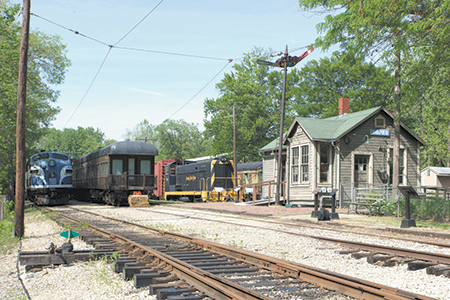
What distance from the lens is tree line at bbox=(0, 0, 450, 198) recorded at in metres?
13.1

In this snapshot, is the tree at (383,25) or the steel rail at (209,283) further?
the tree at (383,25)

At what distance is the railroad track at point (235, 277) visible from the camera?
16.7ft

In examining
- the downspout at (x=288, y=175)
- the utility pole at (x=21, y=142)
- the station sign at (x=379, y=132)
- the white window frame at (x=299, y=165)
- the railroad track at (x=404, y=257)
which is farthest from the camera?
the downspout at (x=288, y=175)

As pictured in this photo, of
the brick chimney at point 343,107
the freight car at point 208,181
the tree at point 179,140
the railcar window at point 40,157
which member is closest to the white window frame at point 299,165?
the brick chimney at point 343,107

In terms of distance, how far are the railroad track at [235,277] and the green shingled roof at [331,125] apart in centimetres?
1476

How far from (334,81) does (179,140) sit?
55.6 m

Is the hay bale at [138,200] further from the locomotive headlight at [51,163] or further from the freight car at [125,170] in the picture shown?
the locomotive headlight at [51,163]

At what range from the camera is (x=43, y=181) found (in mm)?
27188

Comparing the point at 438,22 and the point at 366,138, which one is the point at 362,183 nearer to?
the point at 366,138

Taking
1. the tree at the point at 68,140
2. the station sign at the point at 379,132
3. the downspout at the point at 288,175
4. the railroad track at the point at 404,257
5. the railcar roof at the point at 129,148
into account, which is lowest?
the railroad track at the point at 404,257

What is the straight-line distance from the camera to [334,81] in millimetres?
48281

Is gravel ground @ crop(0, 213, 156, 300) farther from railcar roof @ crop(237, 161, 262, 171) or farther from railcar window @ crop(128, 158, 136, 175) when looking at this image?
railcar roof @ crop(237, 161, 262, 171)

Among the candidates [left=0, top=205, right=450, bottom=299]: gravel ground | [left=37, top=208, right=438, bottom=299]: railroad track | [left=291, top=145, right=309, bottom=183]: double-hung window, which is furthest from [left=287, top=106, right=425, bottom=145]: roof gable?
[left=37, top=208, right=438, bottom=299]: railroad track

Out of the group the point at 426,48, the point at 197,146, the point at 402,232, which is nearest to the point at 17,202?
the point at 402,232
